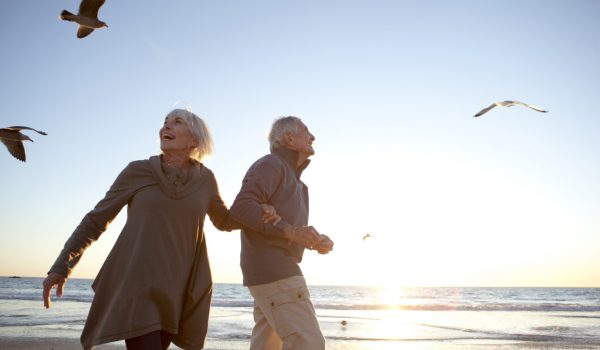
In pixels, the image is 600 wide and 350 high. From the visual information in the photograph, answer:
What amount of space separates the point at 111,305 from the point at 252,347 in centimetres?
106

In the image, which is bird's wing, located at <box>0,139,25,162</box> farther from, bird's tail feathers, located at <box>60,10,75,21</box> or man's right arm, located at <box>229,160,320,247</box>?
man's right arm, located at <box>229,160,320,247</box>

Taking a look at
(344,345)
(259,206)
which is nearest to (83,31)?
(259,206)

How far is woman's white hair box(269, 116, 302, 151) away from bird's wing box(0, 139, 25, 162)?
462 cm

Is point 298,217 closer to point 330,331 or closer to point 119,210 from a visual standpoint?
point 119,210

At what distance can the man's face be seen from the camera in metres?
3.52

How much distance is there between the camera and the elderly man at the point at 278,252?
3086 millimetres

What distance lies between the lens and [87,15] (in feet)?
19.8

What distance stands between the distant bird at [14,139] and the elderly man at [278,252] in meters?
3.35

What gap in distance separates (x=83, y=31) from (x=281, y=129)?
378 cm

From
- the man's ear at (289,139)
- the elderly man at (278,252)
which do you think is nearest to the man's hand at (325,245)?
the elderly man at (278,252)

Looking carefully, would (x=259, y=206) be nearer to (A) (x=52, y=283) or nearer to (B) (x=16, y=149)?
(A) (x=52, y=283)

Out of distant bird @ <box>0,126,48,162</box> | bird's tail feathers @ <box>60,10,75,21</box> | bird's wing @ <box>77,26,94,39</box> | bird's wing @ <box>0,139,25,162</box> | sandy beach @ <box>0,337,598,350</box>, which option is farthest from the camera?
sandy beach @ <box>0,337,598,350</box>

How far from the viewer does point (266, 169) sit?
328 cm

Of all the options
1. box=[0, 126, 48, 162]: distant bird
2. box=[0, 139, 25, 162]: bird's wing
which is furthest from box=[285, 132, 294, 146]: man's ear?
box=[0, 139, 25, 162]: bird's wing
